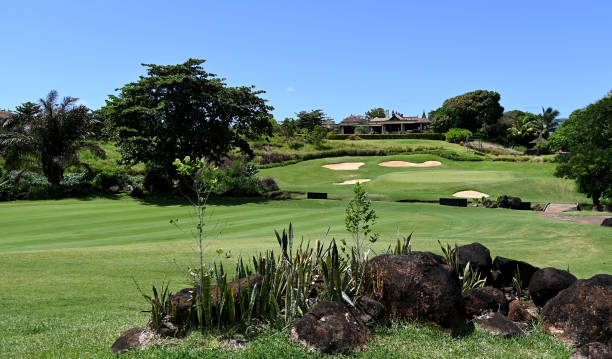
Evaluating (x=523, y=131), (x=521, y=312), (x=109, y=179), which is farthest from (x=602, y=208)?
(x=523, y=131)

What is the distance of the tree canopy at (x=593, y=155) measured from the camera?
93.9 ft

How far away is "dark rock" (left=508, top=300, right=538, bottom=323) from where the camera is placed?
7332 millimetres

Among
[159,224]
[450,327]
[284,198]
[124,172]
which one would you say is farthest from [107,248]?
[124,172]

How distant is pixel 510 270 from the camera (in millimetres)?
8656

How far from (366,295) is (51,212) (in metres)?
24.3

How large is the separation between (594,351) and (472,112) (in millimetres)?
98404

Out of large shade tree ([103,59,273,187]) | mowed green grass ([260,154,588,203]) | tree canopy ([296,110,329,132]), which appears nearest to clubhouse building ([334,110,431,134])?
tree canopy ([296,110,329,132])

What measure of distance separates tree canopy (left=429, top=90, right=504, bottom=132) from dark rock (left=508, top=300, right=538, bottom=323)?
314 ft

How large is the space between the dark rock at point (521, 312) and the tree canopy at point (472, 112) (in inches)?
3772

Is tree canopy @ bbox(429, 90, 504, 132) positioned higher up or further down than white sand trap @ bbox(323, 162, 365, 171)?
higher up

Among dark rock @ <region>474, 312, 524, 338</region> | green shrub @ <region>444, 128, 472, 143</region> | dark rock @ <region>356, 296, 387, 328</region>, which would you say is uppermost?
green shrub @ <region>444, 128, 472, 143</region>

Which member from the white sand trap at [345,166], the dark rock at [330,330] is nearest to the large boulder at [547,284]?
the dark rock at [330,330]

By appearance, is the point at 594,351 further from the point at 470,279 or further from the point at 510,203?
the point at 510,203

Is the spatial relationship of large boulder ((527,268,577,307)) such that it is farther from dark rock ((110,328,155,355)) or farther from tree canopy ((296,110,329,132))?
tree canopy ((296,110,329,132))
